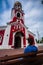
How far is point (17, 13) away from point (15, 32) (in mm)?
3965

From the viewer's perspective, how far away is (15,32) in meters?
24.2

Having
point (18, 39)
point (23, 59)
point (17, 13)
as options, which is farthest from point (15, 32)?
point (23, 59)

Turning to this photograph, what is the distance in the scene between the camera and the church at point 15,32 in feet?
75.7

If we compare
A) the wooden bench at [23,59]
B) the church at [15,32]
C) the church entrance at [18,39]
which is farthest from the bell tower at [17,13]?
the wooden bench at [23,59]

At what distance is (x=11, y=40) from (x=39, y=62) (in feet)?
67.6

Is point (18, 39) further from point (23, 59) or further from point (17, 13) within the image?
point (23, 59)

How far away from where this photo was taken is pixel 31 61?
9.19 ft

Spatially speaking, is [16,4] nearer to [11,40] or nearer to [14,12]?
[14,12]

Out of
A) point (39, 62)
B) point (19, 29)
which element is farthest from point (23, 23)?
point (39, 62)

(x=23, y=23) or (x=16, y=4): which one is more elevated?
(x=16, y=4)

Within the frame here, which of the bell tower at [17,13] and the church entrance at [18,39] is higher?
the bell tower at [17,13]

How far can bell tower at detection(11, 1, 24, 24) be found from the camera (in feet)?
83.5

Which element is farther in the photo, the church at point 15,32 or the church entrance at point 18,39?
the church entrance at point 18,39

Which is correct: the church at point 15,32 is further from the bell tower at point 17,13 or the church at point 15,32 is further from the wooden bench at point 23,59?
the wooden bench at point 23,59
